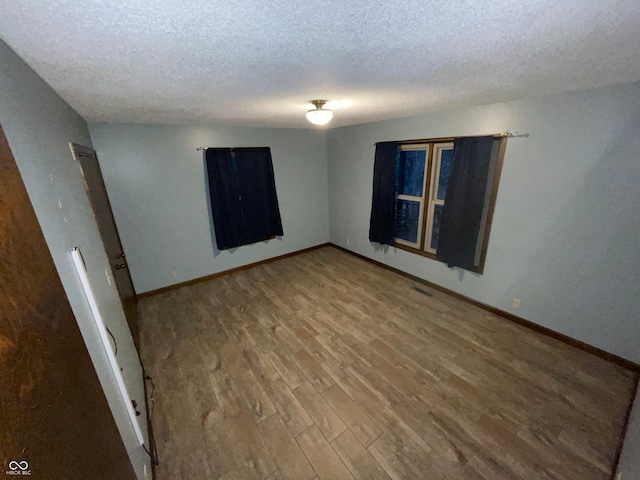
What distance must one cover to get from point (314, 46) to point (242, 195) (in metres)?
3.11

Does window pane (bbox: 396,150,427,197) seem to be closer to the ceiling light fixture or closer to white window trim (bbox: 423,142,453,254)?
white window trim (bbox: 423,142,453,254)

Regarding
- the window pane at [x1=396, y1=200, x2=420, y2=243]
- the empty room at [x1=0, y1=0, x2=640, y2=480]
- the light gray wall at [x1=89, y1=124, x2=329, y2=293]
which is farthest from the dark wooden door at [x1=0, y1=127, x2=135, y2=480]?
the window pane at [x1=396, y1=200, x2=420, y2=243]

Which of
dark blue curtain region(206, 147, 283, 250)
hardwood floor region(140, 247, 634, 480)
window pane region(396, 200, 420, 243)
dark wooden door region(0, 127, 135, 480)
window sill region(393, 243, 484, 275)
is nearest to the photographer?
dark wooden door region(0, 127, 135, 480)

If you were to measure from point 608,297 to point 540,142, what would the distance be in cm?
145

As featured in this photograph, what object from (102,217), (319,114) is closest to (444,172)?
(319,114)

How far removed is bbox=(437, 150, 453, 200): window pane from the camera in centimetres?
308

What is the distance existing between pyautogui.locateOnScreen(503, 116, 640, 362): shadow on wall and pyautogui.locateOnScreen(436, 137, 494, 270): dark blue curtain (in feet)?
1.92

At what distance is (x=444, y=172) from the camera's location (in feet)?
10.4

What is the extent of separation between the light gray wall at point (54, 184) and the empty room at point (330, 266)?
0.02 metres

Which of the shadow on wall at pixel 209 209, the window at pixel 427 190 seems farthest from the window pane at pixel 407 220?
the shadow on wall at pixel 209 209

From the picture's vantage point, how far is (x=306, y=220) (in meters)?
4.83

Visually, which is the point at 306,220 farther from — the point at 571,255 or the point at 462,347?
the point at 571,255

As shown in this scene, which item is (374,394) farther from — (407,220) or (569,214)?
→ (407,220)

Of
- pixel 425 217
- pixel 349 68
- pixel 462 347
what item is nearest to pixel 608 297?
pixel 462 347
